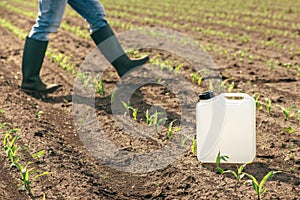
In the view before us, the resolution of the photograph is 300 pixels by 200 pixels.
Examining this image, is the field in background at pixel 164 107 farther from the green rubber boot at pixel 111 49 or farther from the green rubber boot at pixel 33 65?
the green rubber boot at pixel 111 49

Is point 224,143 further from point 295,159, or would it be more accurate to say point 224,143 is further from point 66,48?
point 66,48

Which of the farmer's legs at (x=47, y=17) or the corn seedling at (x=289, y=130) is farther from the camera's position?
the farmer's legs at (x=47, y=17)

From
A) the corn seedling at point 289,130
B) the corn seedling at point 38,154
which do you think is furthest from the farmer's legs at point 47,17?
the corn seedling at point 289,130

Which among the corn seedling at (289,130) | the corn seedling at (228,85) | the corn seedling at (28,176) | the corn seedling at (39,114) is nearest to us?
the corn seedling at (28,176)

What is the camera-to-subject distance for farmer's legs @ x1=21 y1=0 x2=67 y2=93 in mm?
5062

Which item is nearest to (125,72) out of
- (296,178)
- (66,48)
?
(66,48)

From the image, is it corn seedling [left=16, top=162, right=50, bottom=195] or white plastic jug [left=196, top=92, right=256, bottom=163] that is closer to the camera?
corn seedling [left=16, top=162, right=50, bottom=195]

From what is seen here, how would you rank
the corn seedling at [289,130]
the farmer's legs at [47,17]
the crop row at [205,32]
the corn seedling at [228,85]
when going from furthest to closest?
1. the crop row at [205,32]
2. the farmer's legs at [47,17]
3. the corn seedling at [228,85]
4. the corn seedling at [289,130]

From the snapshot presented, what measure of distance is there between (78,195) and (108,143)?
0.94 metres

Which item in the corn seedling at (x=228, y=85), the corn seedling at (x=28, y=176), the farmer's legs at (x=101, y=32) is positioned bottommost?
the corn seedling at (x=28, y=176)

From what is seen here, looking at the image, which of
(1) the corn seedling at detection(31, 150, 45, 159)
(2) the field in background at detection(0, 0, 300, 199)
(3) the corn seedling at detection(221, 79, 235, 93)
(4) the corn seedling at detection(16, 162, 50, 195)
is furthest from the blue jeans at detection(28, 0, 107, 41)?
(4) the corn seedling at detection(16, 162, 50, 195)

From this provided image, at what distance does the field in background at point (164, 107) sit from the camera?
10.5 feet

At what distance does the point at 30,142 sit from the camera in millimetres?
3848

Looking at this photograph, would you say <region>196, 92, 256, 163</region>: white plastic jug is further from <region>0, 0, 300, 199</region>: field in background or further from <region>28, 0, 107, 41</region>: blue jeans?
<region>28, 0, 107, 41</region>: blue jeans
